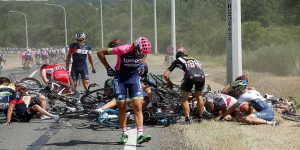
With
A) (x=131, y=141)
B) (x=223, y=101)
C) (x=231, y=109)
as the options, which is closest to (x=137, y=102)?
(x=131, y=141)

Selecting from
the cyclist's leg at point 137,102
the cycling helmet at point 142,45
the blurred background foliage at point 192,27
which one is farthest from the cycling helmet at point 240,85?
the blurred background foliage at point 192,27

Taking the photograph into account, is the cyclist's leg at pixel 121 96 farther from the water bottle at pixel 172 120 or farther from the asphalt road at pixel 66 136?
the water bottle at pixel 172 120

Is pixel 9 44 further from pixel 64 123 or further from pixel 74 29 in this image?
pixel 64 123

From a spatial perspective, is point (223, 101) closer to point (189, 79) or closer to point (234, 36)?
point (189, 79)

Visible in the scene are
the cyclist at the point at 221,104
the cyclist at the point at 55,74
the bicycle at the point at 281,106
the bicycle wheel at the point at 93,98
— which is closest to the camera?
the cyclist at the point at 221,104

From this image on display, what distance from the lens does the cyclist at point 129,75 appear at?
9742 millimetres

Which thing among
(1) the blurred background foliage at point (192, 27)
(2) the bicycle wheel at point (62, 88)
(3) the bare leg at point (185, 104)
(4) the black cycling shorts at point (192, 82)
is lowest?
(3) the bare leg at point (185, 104)

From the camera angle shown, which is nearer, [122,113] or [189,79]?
[122,113]

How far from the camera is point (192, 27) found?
81750 mm

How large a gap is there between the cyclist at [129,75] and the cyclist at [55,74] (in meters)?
6.03

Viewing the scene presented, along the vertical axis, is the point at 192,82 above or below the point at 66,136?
above

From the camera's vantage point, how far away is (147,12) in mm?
125750

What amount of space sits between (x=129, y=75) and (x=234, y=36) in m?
9.42

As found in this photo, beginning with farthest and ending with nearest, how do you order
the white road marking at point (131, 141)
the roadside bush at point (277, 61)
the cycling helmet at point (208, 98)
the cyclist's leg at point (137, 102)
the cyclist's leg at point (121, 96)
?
the roadside bush at point (277, 61) → the cycling helmet at point (208, 98) → the cyclist's leg at point (121, 96) → the cyclist's leg at point (137, 102) → the white road marking at point (131, 141)
